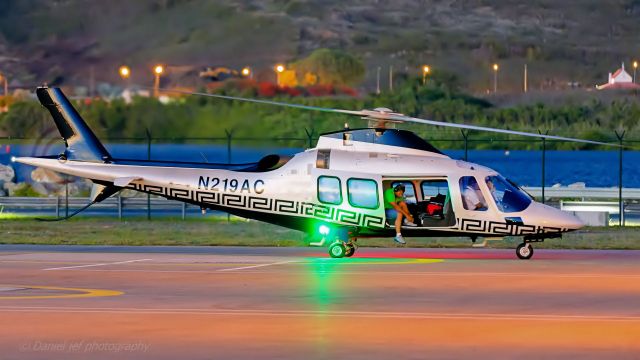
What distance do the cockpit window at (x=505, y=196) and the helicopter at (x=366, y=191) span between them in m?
0.02

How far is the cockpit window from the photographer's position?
1246 inches

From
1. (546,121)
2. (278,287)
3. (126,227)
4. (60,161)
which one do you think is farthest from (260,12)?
(278,287)

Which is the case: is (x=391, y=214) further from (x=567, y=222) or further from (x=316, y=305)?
(x=316, y=305)

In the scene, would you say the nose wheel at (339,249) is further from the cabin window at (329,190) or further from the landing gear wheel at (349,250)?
the cabin window at (329,190)

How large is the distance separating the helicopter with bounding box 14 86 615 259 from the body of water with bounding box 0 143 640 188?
25054 mm

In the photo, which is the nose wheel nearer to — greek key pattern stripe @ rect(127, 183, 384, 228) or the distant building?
greek key pattern stripe @ rect(127, 183, 384, 228)

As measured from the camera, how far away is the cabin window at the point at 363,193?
3195cm

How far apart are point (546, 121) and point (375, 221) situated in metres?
74.4

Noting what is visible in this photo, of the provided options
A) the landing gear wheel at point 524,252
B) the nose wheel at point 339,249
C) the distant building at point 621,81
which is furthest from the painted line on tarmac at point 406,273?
the distant building at point 621,81

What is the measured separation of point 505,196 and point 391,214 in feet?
7.74

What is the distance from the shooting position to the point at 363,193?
32.0 m

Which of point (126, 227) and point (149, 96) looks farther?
point (149, 96)

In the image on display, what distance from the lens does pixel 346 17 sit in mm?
137875

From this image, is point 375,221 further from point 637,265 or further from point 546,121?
point 546,121
